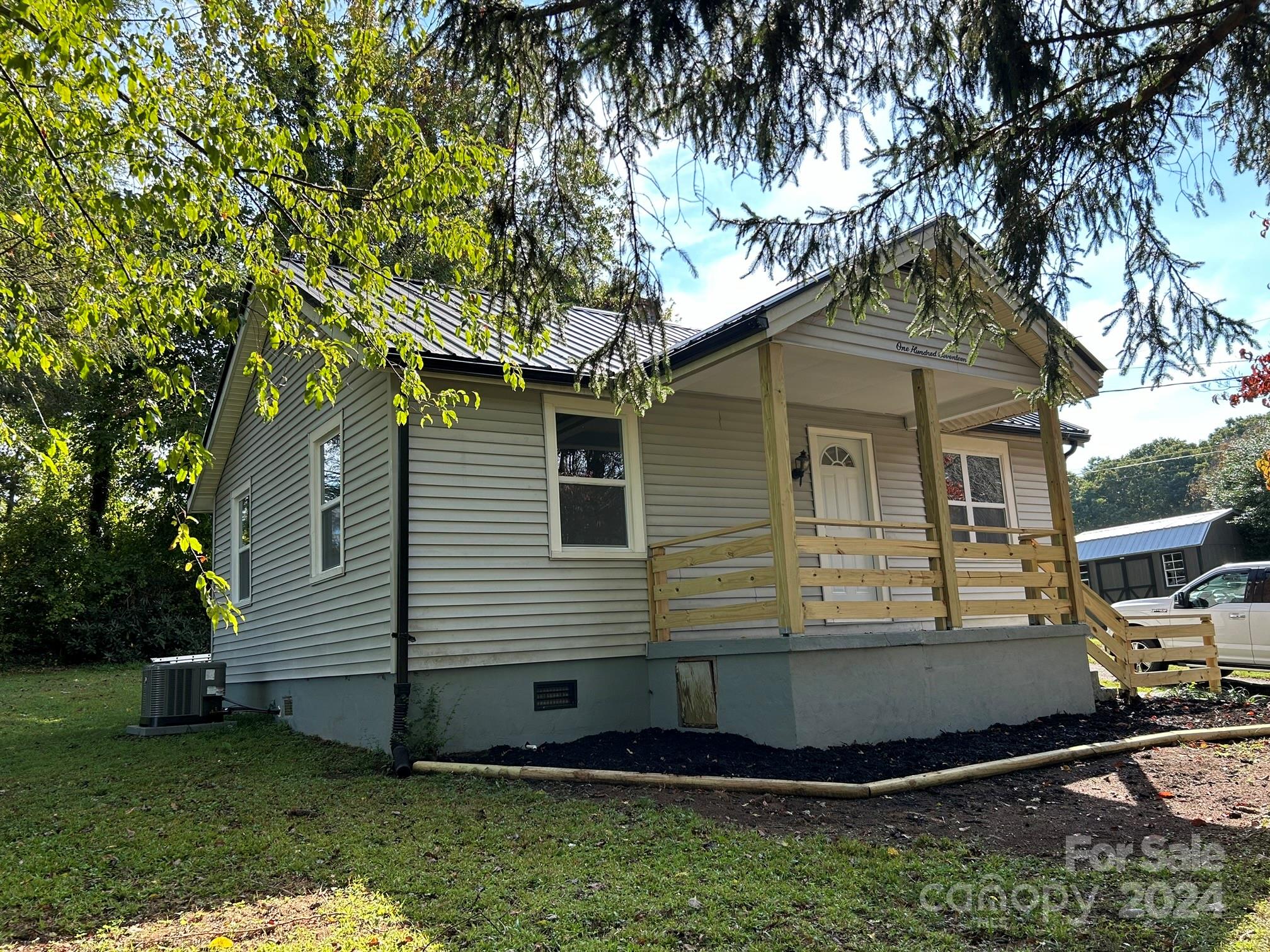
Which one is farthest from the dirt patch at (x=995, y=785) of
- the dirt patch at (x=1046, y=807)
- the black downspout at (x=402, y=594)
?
the black downspout at (x=402, y=594)

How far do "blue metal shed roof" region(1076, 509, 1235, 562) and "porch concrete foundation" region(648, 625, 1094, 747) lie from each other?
704 inches

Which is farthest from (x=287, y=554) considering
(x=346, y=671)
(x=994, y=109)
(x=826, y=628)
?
(x=994, y=109)

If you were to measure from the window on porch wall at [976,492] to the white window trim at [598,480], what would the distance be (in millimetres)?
5327

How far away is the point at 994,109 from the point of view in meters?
5.77

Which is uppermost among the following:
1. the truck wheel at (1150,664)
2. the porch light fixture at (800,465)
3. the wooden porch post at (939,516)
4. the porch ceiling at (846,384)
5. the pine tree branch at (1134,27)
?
the pine tree branch at (1134,27)

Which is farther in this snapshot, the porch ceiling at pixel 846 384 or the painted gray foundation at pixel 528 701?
the porch ceiling at pixel 846 384

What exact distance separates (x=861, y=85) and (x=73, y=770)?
356 inches

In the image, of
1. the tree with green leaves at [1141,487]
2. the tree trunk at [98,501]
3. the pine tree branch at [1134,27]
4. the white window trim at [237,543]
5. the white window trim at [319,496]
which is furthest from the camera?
the tree with green leaves at [1141,487]

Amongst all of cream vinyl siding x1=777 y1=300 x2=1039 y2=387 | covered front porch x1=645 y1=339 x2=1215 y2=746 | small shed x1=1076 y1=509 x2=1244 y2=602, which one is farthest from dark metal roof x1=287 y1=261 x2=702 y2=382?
small shed x1=1076 y1=509 x2=1244 y2=602

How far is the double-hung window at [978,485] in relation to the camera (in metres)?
13.1

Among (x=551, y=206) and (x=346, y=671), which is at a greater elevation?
(x=551, y=206)

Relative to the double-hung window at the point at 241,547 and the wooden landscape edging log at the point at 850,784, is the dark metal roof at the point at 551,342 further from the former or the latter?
the double-hung window at the point at 241,547

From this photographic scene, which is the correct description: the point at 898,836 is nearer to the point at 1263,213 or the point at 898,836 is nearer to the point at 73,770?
the point at 1263,213

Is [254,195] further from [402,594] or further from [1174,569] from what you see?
[1174,569]
